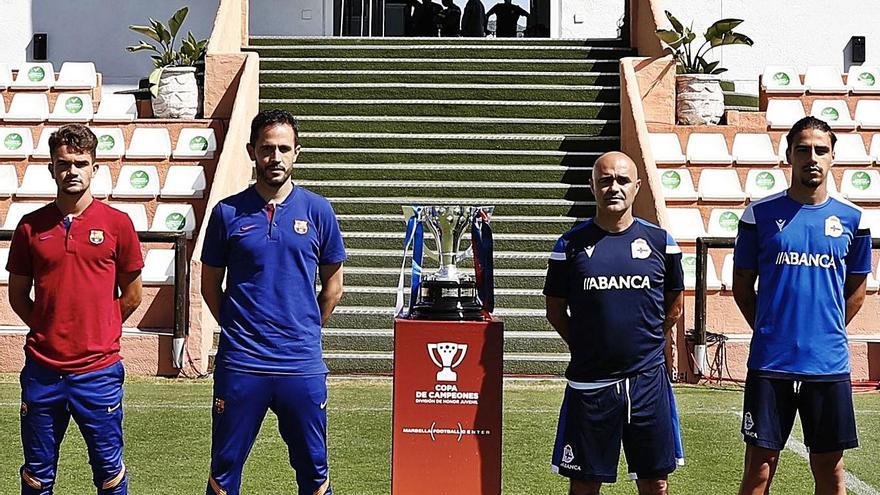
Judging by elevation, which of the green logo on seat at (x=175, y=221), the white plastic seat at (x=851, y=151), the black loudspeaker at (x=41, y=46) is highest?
the black loudspeaker at (x=41, y=46)

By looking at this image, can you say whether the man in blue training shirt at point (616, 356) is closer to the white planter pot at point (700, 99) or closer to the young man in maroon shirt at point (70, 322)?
the young man in maroon shirt at point (70, 322)

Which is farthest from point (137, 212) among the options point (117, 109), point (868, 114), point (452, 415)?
point (868, 114)

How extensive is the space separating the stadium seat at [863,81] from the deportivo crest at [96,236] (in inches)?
418

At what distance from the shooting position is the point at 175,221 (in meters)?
11.3

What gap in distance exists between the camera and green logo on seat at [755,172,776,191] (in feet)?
37.7

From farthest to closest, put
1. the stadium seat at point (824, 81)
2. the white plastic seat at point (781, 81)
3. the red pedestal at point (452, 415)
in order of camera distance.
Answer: the stadium seat at point (824, 81), the white plastic seat at point (781, 81), the red pedestal at point (452, 415)

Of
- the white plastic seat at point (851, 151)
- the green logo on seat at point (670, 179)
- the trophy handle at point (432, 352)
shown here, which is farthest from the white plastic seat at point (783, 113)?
the trophy handle at point (432, 352)

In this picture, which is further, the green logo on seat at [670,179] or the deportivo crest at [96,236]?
the green logo on seat at [670,179]

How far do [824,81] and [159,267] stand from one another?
25.9 ft

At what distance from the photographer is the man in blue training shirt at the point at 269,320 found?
449 cm

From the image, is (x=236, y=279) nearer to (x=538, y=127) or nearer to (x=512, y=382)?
(x=512, y=382)

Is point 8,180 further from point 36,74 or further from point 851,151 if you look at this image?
point 851,151

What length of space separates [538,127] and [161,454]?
6873 millimetres

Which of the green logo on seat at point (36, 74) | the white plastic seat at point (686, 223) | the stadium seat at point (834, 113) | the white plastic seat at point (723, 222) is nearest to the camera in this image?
the white plastic seat at point (686, 223)
